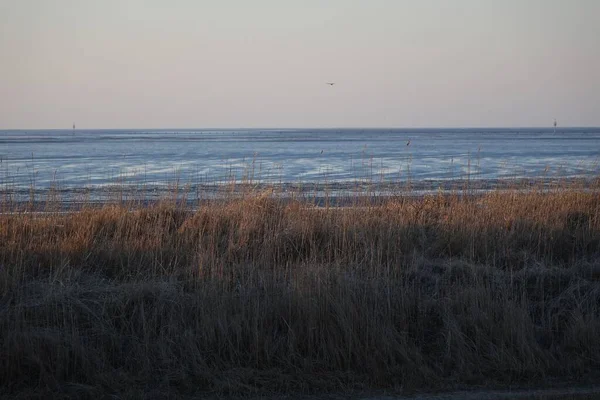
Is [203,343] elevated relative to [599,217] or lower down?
lower down

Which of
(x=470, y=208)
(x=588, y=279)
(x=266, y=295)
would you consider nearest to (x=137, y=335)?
(x=266, y=295)

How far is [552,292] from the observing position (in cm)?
792

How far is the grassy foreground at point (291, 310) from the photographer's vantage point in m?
5.95

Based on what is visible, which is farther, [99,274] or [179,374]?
[99,274]

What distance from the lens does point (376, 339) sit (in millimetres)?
6402

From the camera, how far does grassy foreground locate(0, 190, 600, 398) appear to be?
595cm

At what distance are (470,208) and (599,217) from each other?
224cm

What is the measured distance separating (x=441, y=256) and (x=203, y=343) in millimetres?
4552

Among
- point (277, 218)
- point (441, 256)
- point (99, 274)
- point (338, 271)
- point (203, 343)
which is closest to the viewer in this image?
point (203, 343)

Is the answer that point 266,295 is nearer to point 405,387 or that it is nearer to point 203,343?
point 203,343

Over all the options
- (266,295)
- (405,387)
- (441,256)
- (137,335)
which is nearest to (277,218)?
(441,256)

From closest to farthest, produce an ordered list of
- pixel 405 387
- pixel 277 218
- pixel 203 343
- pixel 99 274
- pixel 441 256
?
1. pixel 405 387
2. pixel 203 343
3. pixel 99 274
4. pixel 441 256
5. pixel 277 218

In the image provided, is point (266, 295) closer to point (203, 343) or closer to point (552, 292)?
point (203, 343)

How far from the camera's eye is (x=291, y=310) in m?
6.80
